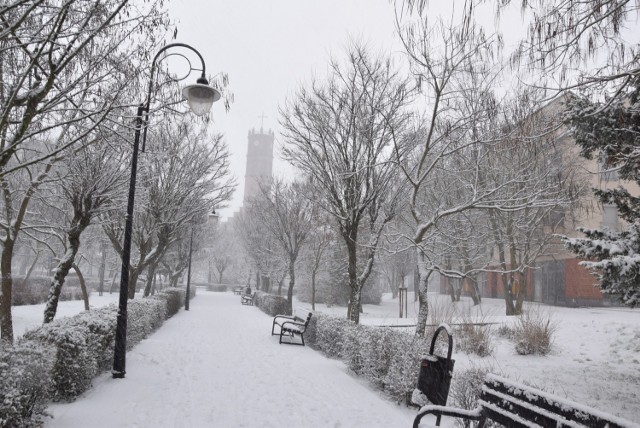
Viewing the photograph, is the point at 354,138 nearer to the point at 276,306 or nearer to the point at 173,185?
the point at 173,185

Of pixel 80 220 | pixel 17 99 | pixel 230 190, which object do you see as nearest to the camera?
pixel 17 99

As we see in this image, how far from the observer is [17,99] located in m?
4.29

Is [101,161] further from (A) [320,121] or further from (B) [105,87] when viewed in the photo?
(A) [320,121]

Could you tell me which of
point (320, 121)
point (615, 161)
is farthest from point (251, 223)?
point (615, 161)

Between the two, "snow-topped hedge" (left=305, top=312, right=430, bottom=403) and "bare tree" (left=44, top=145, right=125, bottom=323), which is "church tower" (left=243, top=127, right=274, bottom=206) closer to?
"bare tree" (left=44, top=145, right=125, bottom=323)

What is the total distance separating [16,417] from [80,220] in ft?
18.9

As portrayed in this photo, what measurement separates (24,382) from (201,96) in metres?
4.09

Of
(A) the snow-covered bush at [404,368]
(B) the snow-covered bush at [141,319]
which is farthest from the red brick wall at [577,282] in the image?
(B) the snow-covered bush at [141,319]

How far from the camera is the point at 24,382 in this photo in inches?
151

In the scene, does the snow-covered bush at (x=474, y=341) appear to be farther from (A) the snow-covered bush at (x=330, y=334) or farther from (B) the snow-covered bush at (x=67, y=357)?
(B) the snow-covered bush at (x=67, y=357)

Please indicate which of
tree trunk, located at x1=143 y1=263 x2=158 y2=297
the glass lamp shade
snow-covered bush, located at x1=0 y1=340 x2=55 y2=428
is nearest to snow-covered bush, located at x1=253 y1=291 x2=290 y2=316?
tree trunk, located at x1=143 y1=263 x2=158 y2=297

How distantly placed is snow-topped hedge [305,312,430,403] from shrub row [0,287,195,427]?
4216mm

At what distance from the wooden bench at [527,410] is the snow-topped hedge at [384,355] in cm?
154

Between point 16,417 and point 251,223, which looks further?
point 251,223
